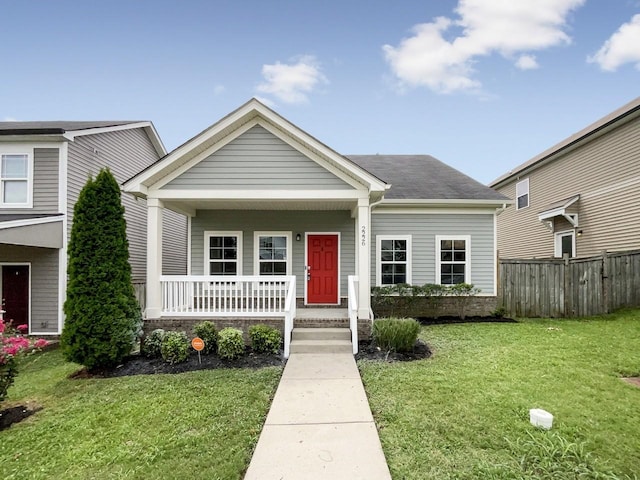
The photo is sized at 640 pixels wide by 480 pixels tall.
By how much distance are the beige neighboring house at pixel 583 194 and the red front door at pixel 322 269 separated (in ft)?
29.7

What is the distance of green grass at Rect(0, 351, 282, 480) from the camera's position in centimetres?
313

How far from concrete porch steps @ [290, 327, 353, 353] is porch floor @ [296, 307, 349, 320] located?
337 mm

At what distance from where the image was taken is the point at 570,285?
10062mm

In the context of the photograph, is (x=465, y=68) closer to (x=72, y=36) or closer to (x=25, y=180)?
(x=72, y=36)

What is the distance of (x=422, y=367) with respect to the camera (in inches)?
224

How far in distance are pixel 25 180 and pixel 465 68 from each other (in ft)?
57.2

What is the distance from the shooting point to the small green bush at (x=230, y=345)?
637 centimetres

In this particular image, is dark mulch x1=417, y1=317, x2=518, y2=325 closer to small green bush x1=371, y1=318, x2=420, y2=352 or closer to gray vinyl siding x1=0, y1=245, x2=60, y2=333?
small green bush x1=371, y1=318, x2=420, y2=352

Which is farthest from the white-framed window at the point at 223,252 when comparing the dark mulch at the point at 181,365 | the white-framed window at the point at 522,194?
the white-framed window at the point at 522,194

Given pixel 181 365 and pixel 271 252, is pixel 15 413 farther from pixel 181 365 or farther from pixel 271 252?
pixel 271 252

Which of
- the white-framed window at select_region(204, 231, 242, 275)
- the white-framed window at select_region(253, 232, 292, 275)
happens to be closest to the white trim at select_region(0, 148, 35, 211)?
the white-framed window at select_region(204, 231, 242, 275)

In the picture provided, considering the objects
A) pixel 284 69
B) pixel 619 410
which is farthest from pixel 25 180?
pixel 284 69

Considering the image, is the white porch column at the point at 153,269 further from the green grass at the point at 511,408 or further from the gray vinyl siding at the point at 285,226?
the green grass at the point at 511,408

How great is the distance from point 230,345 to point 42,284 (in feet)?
20.8
